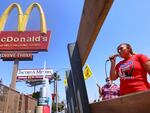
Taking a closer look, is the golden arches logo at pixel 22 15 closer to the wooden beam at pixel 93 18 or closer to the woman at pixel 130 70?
the woman at pixel 130 70

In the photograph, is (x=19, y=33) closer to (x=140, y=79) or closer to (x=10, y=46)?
(x=10, y=46)

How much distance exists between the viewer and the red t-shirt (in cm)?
236

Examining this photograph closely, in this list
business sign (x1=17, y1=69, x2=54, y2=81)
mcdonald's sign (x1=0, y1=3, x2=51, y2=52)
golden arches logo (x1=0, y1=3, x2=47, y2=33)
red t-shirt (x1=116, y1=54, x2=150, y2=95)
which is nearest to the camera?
red t-shirt (x1=116, y1=54, x2=150, y2=95)

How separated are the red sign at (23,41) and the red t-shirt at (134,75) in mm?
30718

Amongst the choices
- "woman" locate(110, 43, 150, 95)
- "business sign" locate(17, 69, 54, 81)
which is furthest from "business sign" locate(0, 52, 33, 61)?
"woman" locate(110, 43, 150, 95)

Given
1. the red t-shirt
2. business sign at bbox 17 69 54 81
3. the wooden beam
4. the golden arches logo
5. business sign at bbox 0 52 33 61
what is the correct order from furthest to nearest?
business sign at bbox 17 69 54 81
business sign at bbox 0 52 33 61
the golden arches logo
the red t-shirt
the wooden beam

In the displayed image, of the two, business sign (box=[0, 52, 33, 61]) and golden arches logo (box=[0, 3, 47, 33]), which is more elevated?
golden arches logo (box=[0, 3, 47, 33])

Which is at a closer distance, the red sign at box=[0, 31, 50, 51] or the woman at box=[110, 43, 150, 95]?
the woman at box=[110, 43, 150, 95]

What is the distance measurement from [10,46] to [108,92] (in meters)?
30.8

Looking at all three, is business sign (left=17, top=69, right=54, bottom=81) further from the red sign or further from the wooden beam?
the wooden beam

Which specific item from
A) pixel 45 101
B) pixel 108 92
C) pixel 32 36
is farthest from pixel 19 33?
pixel 108 92

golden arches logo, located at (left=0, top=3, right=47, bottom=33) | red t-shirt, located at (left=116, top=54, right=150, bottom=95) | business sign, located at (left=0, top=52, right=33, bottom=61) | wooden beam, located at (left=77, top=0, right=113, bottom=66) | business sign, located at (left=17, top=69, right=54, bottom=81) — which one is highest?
golden arches logo, located at (left=0, top=3, right=47, bottom=33)

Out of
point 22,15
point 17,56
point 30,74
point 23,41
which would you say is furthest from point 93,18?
point 30,74

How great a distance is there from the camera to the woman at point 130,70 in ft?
7.75
